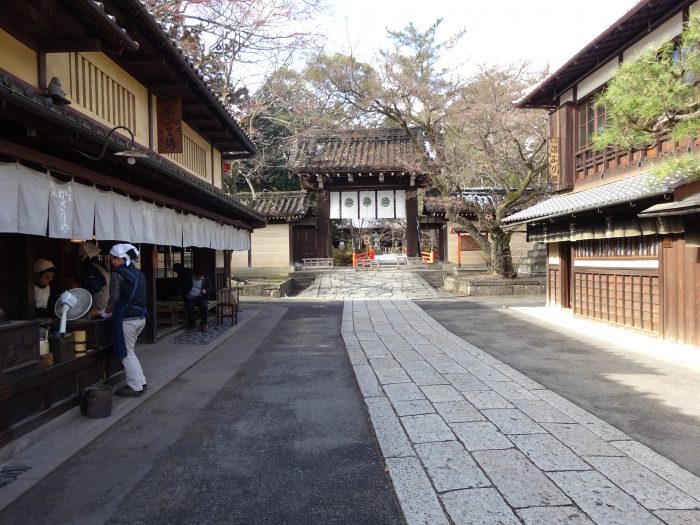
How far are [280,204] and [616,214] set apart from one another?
62.4 feet

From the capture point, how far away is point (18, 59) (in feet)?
17.4

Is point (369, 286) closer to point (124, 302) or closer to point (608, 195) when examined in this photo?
point (608, 195)

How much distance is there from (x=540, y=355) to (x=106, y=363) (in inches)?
273

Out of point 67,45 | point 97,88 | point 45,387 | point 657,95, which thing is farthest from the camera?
point 97,88

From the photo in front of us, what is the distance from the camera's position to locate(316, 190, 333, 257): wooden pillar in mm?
25500

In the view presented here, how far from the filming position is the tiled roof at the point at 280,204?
83.3ft

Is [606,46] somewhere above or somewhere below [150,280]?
above

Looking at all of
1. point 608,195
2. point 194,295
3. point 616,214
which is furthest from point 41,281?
point 616,214

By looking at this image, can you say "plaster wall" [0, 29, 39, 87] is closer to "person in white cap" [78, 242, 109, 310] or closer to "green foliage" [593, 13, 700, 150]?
"person in white cap" [78, 242, 109, 310]

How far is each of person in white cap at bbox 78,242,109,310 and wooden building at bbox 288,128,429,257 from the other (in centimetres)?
1764

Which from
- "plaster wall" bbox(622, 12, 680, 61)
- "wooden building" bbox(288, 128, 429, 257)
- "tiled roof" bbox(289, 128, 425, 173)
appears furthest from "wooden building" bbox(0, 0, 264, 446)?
"wooden building" bbox(288, 128, 429, 257)

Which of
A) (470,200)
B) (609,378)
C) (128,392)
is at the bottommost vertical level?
(609,378)

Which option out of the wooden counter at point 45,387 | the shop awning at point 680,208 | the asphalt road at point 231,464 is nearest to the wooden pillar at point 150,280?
the asphalt road at point 231,464

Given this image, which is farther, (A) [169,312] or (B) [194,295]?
(A) [169,312]
